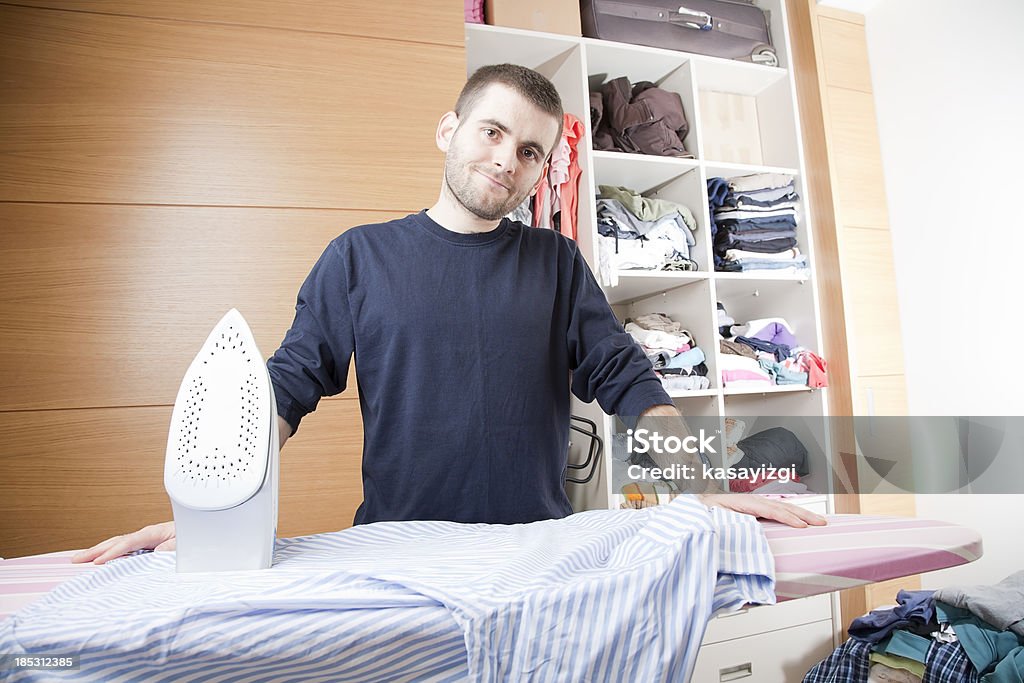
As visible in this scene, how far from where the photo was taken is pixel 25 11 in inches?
60.7

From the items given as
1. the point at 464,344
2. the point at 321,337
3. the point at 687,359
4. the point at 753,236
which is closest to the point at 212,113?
the point at 321,337

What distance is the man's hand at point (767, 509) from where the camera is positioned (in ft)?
2.51

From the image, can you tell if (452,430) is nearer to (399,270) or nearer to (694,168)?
(399,270)

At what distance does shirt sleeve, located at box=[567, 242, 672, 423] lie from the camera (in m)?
1.02

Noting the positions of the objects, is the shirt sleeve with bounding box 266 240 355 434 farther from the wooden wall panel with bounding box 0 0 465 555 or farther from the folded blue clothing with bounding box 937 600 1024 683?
the folded blue clothing with bounding box 937 600 1024 683

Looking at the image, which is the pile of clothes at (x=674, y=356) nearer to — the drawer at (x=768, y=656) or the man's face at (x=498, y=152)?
the drawer at (x=768, y=656)

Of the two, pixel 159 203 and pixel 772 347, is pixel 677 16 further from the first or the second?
pixel 159 203

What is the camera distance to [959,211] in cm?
209

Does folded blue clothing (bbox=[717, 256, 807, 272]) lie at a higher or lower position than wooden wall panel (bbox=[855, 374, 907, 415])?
higher

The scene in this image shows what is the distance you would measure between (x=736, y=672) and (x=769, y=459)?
27.3 inches

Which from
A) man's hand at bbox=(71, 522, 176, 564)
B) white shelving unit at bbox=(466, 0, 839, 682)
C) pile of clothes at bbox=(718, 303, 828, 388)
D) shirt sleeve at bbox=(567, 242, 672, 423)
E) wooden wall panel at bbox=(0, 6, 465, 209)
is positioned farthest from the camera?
pile of clothes at bbox=(718, 303, 828, 388)

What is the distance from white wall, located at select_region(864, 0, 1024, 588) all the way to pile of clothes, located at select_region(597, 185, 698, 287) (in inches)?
30.1

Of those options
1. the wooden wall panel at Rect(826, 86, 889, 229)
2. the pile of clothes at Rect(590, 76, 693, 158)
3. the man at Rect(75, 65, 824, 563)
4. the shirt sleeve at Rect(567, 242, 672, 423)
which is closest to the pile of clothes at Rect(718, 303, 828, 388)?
the wooden wall panel at Rect(826, 86, 889, 229)

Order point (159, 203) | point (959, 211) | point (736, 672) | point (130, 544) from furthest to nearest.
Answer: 1. point (959, 211)
2. point (736, 672)
3. point (159, 203)
4. point (130, 544)
